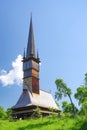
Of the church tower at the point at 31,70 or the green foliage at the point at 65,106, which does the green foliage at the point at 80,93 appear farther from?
the church tower at the point at 31,70

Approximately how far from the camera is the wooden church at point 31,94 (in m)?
61.1

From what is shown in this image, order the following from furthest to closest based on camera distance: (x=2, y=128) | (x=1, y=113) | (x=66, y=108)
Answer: (x=1, y=113)
(x=66, y=108)
(x=2, y=128)

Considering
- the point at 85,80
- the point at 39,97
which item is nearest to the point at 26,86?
the point at 39,97

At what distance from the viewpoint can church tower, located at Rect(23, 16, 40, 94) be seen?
215ft

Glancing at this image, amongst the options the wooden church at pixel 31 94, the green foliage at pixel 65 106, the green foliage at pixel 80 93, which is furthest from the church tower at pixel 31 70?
the green foliage at pixel 80 93

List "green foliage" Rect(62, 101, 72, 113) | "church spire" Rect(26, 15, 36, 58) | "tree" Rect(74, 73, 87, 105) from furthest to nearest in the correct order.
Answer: "church spire" Rect(26, 15, 36, 58) → "green foliage" Rect(62, 101, 72, 113) → "tree" Rect(74, 73, 87, 105)

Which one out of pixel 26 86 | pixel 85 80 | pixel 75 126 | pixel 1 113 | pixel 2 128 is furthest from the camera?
pixel 1 113

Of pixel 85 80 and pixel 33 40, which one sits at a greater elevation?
pixel 33 40

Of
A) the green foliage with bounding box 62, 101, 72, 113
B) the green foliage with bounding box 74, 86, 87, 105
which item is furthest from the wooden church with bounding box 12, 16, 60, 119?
the green foliage with bounding box 74, 86, 87, 105

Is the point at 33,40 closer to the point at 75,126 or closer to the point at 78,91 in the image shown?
the point at 78,91

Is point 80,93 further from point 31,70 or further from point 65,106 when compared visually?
point 31,70

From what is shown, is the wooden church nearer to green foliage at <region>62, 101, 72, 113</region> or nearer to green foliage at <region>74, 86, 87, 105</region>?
green foliage at <region>62, 101, 72, 113</region>

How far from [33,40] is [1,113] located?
20921 millimetres

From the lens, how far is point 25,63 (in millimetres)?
68812
